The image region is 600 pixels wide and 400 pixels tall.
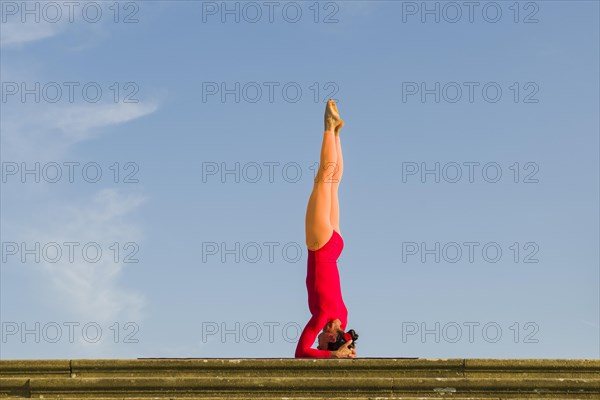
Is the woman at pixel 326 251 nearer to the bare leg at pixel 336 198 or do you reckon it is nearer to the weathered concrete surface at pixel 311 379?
the bare leg at pixel 336 198

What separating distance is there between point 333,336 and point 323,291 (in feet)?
3.65

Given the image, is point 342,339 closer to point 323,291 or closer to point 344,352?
point 344,352

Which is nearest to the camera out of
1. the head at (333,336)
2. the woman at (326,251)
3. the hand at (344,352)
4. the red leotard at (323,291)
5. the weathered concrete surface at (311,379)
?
the weathered concrete surface at (311,379)

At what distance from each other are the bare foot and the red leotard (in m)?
2.06

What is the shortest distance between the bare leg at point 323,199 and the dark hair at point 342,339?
1.99 metres

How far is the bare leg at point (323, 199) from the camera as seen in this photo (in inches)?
714

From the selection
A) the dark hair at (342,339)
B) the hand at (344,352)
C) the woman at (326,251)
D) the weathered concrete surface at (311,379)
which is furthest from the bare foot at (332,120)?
the weathered concrete surface at (311,379)

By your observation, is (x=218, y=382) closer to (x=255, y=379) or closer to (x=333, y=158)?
(x=255, y=379)

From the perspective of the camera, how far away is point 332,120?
18.8 m

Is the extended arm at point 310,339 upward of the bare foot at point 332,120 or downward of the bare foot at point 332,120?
downward

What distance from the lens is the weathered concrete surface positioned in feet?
37.0

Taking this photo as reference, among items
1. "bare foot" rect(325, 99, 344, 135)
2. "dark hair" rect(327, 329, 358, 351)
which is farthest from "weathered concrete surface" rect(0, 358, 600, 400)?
"bare foot" rect(325, 99, 344, 135)

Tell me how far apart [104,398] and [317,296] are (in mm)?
6770

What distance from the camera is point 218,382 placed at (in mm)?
11320
